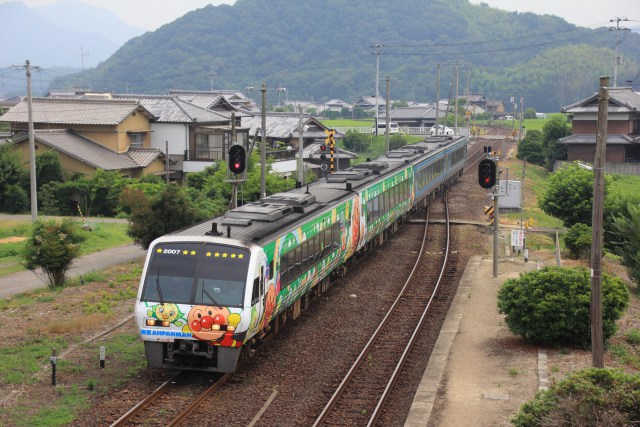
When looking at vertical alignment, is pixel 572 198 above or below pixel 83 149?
below

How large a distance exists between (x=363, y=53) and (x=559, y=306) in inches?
5633

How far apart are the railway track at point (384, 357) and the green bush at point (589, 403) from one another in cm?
274

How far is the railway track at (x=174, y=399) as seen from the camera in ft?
36.8

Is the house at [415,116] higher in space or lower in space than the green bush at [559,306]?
higher

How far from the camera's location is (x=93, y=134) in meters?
41.0

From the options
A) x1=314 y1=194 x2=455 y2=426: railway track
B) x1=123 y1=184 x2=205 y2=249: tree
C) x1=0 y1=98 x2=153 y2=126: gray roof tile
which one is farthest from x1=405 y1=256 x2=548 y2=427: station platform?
x1=0 y1=98 x2=153 y2=126: gray roof tile

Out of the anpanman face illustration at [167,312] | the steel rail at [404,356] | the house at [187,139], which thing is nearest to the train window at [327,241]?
the steel rail at [404,356]

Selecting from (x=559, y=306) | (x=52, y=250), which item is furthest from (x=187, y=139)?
(x=559, y=306)

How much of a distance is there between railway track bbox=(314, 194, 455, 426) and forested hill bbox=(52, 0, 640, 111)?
361ft

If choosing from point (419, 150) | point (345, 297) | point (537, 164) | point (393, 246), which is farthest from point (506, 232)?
point (537, 164)

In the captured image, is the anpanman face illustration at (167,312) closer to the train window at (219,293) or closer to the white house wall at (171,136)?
the train window at (219,293)

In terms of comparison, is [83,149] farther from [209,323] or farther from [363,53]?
[363,53]

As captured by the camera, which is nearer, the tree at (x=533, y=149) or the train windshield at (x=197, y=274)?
the train windshield at (x=197, y=274)

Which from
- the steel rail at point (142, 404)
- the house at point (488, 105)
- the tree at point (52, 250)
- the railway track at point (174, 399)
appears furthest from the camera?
the house at point (488, 105)
